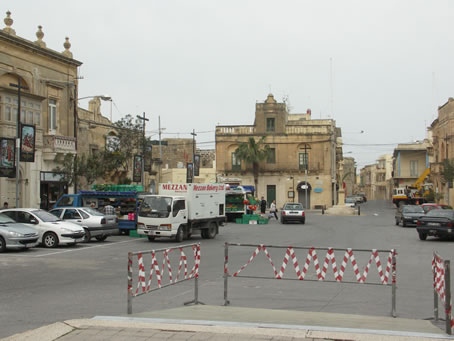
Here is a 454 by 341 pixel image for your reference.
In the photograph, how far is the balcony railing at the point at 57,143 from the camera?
36.0 m

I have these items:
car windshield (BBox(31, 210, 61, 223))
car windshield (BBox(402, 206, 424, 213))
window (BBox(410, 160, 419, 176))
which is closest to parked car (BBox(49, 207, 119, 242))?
car windshield (BBox(31, 210, 61, 223))

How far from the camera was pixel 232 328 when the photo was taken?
7.94 meters

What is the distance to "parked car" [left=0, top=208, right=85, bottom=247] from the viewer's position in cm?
2231

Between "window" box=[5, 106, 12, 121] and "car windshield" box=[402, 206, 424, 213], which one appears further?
"car windshield" box=[402, 206, 424, 213]

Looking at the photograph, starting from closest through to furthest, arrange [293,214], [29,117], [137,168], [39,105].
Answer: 1. [29,117]
2. [39,105]
3. [137,168]
4. [293,214]

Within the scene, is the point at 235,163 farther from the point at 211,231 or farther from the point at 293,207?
the point at 211,231

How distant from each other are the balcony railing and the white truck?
1256cm

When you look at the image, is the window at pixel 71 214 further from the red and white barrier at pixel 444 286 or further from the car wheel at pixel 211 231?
the red and white barrier at pixel 444 286

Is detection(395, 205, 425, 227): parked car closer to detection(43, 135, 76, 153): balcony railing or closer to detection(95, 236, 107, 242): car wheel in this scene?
detection(95, 236, 107, 242): car wheel

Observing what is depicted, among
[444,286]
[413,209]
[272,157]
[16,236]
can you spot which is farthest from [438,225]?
[272,157]

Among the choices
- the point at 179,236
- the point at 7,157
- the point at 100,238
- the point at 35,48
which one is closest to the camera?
the point at 179,236

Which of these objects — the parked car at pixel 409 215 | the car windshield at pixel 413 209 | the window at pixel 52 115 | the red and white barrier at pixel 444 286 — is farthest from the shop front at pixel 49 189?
the red and white barrier at pixel 444 286

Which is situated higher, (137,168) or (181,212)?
(137,168)

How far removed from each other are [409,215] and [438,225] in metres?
12.0
